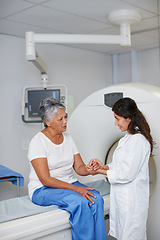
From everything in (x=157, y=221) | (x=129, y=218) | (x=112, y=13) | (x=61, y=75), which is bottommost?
(x=157, y=221)

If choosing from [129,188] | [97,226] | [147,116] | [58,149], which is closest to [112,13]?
[147,116]

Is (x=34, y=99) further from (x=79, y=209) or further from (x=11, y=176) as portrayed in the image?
(x=79, y=209)

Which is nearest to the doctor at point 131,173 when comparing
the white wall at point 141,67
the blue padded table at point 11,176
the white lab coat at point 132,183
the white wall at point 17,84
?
the white lab coat at point 132,183

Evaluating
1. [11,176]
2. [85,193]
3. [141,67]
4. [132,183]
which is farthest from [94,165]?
[141,67]

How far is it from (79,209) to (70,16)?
5.43 ft

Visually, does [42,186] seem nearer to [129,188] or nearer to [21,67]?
[129,188]

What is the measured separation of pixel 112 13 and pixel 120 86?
2.35ft

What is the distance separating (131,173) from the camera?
172 centimetres

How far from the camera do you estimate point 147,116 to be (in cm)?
206

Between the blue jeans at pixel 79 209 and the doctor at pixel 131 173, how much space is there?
124mm

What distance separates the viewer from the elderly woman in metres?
1.76

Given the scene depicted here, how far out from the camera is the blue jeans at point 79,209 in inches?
68.9

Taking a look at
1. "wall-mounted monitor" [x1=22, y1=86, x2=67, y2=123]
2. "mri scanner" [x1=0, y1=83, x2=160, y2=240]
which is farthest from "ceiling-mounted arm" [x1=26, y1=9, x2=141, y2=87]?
"mri scanner" [x1=0, y1=83, x2=160, y2=240]

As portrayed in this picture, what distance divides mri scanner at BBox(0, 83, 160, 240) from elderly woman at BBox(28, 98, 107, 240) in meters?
0.08
